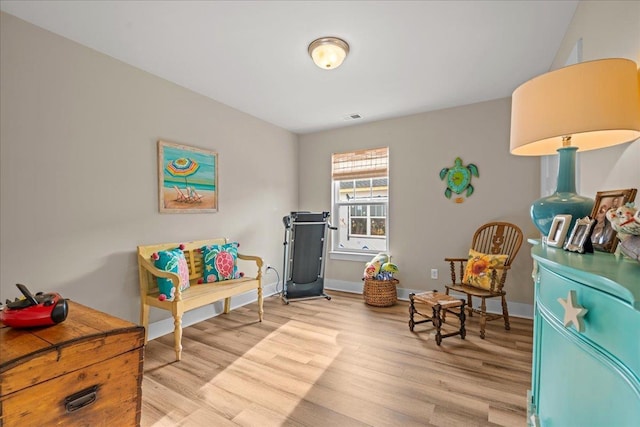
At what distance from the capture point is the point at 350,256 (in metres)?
4.50

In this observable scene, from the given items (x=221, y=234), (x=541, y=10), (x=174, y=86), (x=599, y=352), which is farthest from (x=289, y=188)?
(x=599, y=352)

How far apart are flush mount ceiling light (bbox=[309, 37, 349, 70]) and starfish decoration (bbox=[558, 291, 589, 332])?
2189 millimetres

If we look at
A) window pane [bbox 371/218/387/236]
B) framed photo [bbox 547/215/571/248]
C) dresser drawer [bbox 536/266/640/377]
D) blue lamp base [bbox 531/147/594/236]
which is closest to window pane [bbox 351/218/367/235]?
window pane [bbox 371/218/387/236]

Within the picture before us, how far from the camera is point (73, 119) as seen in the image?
231 centimetres

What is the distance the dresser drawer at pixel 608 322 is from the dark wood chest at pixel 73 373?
160 centimetres

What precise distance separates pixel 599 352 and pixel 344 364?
1909 millimetres

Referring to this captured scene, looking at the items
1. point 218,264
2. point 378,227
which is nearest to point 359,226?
point 378,227

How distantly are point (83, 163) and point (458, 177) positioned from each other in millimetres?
3901

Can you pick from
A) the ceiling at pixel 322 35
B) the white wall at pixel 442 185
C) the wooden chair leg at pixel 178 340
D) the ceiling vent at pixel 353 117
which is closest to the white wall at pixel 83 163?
the ceiling at pixel 322 35

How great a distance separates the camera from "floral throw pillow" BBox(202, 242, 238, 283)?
3.08 m

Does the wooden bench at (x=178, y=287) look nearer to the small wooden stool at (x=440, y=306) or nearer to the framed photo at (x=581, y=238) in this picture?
the small wooden stool at (x=440, y=306)

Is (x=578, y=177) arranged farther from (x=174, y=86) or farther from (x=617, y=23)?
(x=174, y=86)

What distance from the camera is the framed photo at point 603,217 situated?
107cm

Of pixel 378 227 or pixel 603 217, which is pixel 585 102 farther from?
pixel 378 227
